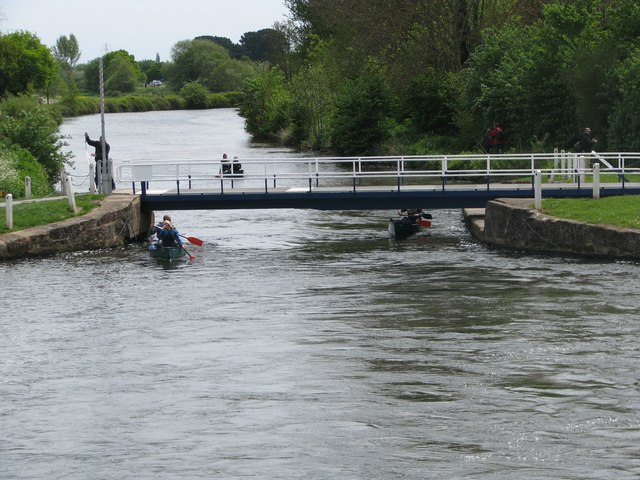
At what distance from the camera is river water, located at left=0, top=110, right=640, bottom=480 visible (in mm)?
16344

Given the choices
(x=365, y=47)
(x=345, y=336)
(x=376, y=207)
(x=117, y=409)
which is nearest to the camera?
(x=117, y=409)

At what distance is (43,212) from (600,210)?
15698 millimetres

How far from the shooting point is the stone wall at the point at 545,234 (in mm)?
31109

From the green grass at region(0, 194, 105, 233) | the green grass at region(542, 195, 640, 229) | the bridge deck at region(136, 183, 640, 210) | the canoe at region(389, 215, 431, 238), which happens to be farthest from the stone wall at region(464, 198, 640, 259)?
the green grass at region(0, 194, 105, 233)

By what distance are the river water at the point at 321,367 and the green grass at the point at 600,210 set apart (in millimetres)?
1542

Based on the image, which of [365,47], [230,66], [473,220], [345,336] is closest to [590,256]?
[473,220]

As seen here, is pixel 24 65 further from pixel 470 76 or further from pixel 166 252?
pixel 166 252

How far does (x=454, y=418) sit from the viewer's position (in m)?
17.7

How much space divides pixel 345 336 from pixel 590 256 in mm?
10983

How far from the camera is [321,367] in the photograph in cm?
2089

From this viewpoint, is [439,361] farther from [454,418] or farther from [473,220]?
[473,220]

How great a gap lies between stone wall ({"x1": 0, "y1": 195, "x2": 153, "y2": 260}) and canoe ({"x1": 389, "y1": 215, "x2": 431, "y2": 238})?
7.81m

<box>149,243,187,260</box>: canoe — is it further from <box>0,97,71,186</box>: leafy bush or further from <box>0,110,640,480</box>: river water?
<box>0,97,71,186</box>: leafy bush

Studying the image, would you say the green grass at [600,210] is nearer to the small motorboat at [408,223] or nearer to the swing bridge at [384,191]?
the swing bridge at [384,191]
